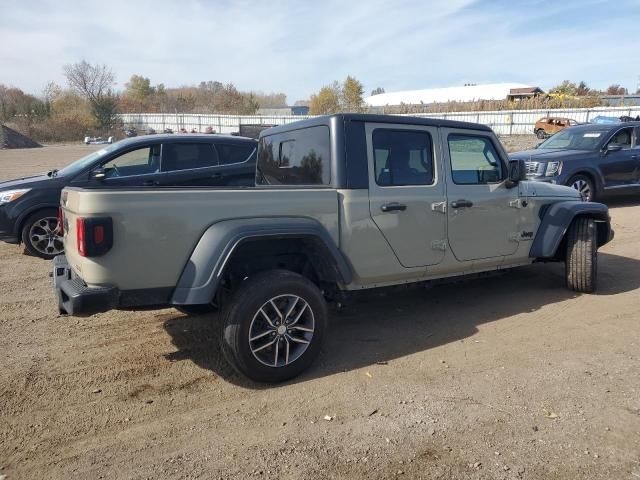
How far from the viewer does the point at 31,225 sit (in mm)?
6859

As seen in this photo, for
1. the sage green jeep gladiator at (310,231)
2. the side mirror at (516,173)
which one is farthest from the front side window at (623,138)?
the side mirror at (516,173)

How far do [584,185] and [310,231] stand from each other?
8.88m

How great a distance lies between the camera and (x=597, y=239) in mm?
5676

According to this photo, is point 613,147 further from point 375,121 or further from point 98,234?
point 98,234

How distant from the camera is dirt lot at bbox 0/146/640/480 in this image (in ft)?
8.95

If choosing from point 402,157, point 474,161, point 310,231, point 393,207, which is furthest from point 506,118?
point 310,231

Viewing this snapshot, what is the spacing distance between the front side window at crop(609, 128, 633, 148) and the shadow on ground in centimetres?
556

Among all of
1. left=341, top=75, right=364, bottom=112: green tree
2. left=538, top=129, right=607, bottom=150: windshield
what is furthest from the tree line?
left=538, top=129, right=607, bottom=150: windshield

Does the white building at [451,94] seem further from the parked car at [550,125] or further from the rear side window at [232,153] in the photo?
the rear side window at [232,153]

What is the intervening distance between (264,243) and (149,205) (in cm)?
86

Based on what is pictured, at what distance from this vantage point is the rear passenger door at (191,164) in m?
7.23

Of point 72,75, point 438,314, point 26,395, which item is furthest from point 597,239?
point 72,75

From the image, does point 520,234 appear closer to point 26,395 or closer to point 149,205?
point 149,205

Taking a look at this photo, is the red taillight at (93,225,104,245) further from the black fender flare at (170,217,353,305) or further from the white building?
the white building
